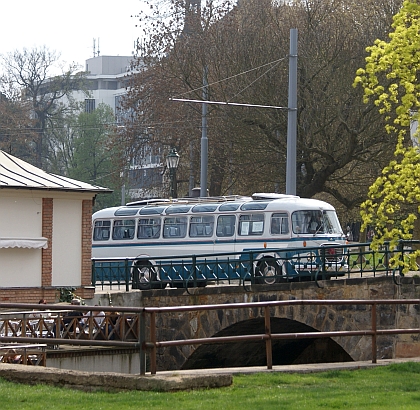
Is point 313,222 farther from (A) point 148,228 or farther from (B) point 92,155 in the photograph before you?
(B) point 92,155

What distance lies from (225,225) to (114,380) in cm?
1971

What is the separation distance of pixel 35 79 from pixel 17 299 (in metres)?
50.9

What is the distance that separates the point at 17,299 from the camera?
25000 mm

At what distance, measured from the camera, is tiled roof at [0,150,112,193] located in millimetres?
25013

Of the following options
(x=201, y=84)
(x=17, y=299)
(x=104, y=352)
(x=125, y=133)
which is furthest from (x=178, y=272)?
(x=125, y=133)

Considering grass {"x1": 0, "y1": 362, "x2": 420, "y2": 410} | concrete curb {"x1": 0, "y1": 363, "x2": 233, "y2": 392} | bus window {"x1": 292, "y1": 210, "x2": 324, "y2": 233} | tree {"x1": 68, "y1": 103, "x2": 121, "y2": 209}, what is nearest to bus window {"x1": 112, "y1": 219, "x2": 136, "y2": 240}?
bus window {"x1": 292, "y1": 210, "x2": 324, "y2": 233}

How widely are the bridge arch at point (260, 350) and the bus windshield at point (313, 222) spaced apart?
308 cm

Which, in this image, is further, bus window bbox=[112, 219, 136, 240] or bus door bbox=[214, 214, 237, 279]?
bus window bbox=[112, 219, 136, 240]

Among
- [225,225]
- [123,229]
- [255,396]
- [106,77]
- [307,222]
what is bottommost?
[255,396]

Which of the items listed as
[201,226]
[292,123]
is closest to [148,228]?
[201,226]

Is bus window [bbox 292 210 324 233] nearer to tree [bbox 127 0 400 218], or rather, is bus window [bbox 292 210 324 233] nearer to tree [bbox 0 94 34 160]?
tree [bbox 127 0 400 218]

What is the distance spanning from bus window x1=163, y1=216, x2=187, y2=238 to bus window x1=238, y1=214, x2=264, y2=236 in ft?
7.48

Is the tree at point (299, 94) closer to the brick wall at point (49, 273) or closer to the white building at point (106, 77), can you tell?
the brick wall at point (49, 273)

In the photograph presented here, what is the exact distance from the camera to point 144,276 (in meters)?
30.6
